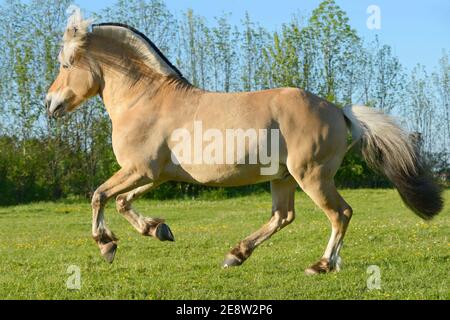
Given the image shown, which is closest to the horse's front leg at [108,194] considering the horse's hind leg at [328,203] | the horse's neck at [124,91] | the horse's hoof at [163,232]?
the horse's hoof at [163,232]

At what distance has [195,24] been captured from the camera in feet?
108

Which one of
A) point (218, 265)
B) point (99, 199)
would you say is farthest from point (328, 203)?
point (99, 199)

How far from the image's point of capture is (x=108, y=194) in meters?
6.97

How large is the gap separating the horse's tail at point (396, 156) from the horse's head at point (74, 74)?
113 inches

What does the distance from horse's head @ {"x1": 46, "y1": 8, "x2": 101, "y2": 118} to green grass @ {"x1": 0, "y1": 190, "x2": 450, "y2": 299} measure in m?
1.93

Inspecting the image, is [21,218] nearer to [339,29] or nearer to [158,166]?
[158,166]

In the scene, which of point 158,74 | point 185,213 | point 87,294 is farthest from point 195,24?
point 87,294

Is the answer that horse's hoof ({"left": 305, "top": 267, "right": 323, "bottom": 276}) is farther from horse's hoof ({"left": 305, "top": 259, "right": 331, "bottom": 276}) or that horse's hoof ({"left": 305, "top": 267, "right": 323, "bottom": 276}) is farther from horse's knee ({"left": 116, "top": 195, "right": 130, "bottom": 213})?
horse's knee ({"left": 116, "top": 195, "right": 130, "bottom": 213})

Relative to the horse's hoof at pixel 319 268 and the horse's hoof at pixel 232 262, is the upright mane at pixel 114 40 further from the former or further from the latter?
the horse's hoof at pixel 319 268

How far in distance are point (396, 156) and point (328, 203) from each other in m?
1.00

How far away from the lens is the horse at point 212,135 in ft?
22.8

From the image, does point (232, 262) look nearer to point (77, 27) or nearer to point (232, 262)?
point (232, 262)

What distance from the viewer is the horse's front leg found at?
6961 millimetres
